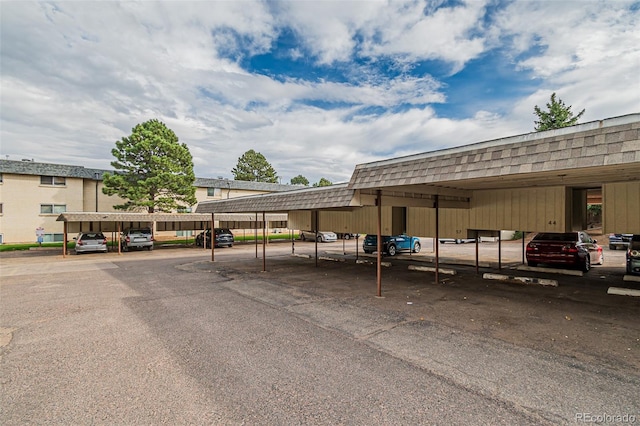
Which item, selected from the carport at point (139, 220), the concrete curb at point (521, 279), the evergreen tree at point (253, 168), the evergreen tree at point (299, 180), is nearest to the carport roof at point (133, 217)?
the carport at point (139, 220)

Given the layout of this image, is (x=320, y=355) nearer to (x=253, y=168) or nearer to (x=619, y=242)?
(x=619, y=242)

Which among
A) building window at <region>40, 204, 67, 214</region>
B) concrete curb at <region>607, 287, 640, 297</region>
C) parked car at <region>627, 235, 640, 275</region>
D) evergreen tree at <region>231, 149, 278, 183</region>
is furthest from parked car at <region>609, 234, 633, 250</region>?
evergreen tree at <region>231, 149, 278, 183</region>

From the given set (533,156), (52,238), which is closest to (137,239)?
(52,238)

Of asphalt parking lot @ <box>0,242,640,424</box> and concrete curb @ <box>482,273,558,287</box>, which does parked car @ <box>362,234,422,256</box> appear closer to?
concrete curb @ <box>482,273,558,287</box>

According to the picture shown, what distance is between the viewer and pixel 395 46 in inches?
506

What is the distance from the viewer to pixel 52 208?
22.5 m

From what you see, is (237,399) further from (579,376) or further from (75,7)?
(75,7)

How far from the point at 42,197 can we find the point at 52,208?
0.93 meters

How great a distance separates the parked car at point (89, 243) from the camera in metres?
18.0

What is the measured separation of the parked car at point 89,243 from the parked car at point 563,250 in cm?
2153

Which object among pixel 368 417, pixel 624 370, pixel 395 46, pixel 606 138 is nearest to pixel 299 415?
pixel 368 417

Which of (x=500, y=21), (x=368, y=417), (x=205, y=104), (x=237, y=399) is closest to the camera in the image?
(x=368, y=417)

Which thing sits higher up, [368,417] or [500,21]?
[500,21]

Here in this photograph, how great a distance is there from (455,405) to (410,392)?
0.44 m
